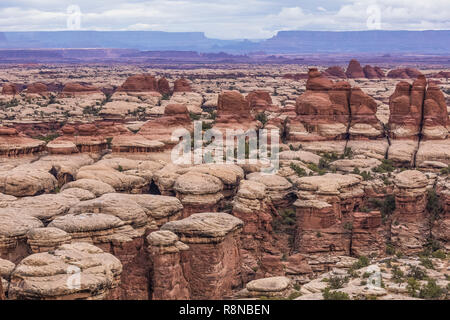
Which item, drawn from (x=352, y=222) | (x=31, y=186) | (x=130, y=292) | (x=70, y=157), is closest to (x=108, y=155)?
(x=70, y=157)

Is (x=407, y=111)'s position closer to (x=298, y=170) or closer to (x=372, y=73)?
(x=298, y=170)

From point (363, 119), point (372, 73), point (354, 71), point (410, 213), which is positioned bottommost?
point (410, 213)

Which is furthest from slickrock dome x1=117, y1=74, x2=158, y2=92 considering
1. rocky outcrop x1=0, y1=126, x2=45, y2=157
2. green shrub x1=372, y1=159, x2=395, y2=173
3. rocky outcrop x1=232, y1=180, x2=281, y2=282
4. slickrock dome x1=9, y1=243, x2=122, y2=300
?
slickrock dome x1=9, y1=243, x2=122, y2=300

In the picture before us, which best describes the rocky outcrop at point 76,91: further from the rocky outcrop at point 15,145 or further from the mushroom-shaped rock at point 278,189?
the mushroom-shaped rock at point 278,189

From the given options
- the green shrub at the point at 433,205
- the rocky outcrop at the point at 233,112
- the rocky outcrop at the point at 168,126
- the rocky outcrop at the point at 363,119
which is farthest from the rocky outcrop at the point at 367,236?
the rocky outcrop at the point at 233,112

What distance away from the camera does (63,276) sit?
837 inches

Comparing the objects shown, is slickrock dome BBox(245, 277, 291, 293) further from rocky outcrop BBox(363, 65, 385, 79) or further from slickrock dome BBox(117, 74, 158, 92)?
rocky outcrop BBox(363, 65, 385, 79)

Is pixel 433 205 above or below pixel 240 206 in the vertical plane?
below

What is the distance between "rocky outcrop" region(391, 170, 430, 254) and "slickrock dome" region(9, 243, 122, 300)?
61.1ft

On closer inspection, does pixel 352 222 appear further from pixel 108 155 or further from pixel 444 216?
pixel 108 155

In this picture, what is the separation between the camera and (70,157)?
152ft

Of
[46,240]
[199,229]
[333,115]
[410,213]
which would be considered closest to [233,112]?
[333,115]

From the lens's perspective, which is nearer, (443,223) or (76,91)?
(443,223)

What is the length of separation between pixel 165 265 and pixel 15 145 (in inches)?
947
